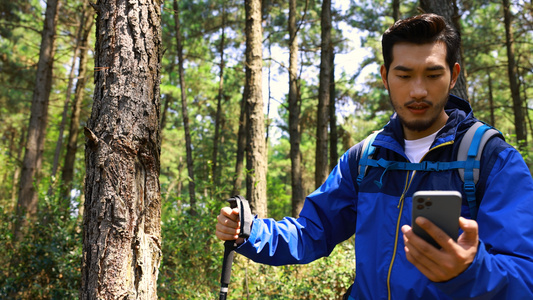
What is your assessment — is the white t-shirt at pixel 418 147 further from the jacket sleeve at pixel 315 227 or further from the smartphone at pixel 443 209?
the smartphone at pixel 443 209

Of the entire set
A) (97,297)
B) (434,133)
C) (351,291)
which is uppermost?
(434,133)

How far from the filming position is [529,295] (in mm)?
1351

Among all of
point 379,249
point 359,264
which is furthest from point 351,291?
point 379,249

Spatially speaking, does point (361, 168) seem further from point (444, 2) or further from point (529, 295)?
point (444, 2)

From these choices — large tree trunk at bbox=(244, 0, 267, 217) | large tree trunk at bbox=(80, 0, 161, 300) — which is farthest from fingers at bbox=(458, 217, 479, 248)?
large tree trunk at bbox=(244, 0, 267, 217)

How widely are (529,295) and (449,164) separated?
553 mm

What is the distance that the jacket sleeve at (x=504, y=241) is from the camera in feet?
4.16

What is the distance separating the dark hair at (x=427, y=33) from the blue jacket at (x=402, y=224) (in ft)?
0.83

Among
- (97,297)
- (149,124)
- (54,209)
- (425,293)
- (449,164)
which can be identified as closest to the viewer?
(425,293)

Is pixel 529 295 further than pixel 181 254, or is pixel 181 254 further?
pixel 181 254

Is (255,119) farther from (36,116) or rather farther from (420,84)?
(420,84)

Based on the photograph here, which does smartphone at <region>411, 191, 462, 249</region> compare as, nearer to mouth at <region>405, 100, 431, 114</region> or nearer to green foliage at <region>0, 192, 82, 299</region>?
mouth at <region>405, 100, 431, 114</region>

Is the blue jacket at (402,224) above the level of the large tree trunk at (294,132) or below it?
below

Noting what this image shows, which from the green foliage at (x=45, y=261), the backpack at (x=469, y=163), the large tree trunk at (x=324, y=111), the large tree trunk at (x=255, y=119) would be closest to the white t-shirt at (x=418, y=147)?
the backpack at (x=469, y=163)
